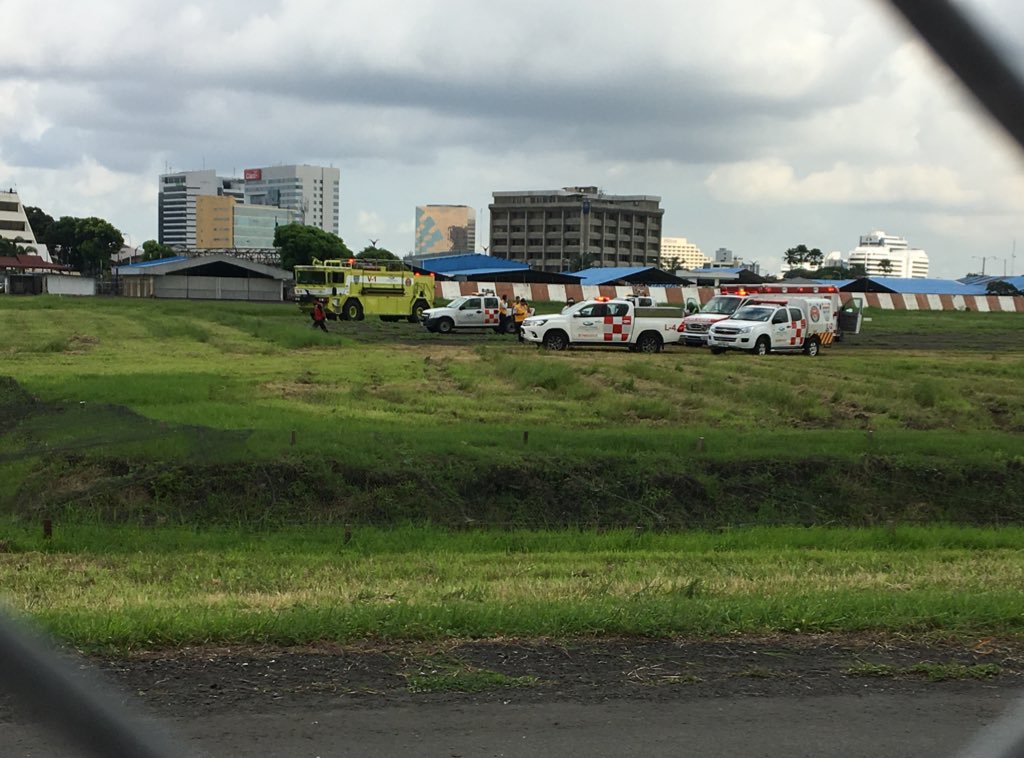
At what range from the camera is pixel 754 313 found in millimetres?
35938

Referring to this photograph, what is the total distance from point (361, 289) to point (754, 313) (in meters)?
20.8

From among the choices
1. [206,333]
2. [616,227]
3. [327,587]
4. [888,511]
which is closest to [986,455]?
[888,511]

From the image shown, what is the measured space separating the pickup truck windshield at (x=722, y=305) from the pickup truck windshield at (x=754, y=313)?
2694 mm

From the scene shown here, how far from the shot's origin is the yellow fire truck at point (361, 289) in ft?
164

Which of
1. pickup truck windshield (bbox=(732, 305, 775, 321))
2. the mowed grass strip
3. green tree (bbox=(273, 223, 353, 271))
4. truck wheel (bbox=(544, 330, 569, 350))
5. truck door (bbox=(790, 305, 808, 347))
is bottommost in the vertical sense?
the mowed grass strip

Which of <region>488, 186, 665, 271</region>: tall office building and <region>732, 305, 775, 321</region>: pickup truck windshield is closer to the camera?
<region>732, 305, 775, 321</region>: pickup truck windshield

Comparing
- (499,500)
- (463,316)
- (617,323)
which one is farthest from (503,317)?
(499,500)

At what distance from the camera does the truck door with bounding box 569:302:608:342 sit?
35.8 meters

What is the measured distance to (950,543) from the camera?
41.0 ft

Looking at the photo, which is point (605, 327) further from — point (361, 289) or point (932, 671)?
point (932, 671)

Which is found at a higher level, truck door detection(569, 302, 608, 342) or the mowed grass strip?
truck door detection(569, 302, 608, 342)

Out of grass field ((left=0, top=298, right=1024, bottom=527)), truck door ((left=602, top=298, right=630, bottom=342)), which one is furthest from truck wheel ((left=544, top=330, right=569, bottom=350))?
grass field ((left=0, top=298, right=1024, bottom=527))

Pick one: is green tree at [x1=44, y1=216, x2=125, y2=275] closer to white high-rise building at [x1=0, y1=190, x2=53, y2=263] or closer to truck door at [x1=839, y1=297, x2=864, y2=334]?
white high-rise building at [x1=0, y1=190, x2=53, y2=263]

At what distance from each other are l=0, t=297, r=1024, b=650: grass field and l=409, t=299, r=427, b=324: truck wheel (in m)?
23.7
